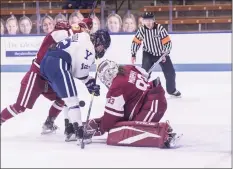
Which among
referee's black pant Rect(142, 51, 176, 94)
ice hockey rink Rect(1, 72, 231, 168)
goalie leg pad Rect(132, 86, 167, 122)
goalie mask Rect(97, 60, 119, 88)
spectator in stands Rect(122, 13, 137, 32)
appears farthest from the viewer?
spectator in stands Rect(122, 13, 137, 32)

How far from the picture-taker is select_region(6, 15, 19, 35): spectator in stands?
8212mm

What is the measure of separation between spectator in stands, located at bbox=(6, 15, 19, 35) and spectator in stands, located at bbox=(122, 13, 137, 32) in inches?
67.8

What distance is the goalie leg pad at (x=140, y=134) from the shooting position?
3139mm

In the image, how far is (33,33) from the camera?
8.16 metres

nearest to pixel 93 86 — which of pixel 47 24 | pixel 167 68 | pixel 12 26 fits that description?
pixel 167 68

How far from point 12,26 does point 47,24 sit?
0.57 m

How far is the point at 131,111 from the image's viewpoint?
11.0 feet

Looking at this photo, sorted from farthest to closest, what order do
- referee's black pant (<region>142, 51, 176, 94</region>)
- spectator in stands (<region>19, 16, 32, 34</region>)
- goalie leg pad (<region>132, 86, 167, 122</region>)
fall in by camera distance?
spectator in stands (<region>19, 16, 32, 34</region>) < referee's black pant (<region>142, 51, 176, 94</region>) < goalie leg pad (<region>132, 86, 167, 122</region>)

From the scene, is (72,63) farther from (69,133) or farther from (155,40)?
(155,40)

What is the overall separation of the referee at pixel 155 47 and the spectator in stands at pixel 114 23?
2.34m

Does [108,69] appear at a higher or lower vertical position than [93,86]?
higher

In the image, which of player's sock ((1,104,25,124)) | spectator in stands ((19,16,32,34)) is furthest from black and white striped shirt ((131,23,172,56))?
spectator in stands ((19,16,32,34))

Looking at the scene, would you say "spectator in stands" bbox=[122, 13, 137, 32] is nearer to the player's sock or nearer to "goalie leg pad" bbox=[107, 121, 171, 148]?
the player's sock

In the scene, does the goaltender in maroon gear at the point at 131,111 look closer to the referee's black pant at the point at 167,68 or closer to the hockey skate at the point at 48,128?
the hockey skate at the point at 48,128
